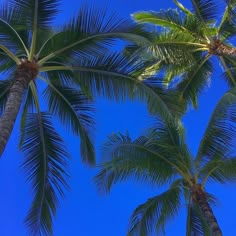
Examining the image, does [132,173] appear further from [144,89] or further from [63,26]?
[63,26]

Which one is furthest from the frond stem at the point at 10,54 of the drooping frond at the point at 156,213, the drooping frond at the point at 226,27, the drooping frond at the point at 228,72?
the drooping frond at the point at 228,72

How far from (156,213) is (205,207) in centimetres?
136

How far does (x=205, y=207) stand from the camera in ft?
36.6

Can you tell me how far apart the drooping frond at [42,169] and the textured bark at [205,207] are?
342 cm

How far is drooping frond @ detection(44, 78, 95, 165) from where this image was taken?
39.9 ft

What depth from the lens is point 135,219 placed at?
11898 mm

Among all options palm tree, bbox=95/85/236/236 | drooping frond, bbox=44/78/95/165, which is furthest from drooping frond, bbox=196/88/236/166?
drooping frond, bbox=44/78/95/165

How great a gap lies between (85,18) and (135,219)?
5396 mm

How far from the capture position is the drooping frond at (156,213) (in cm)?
1170

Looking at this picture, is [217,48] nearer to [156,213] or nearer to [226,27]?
[226,27]

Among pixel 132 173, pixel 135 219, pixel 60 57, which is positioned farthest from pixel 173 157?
pixel 60 57

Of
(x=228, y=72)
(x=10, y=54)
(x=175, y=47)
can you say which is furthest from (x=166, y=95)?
(x=228, y=72)

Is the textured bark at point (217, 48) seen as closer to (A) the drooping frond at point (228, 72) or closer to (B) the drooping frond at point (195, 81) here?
(B) the drooping frond at point (195, 81)

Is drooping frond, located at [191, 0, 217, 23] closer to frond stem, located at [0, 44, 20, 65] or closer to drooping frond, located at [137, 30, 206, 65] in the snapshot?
drooping frond, located at [137, 30, 206, 65]
